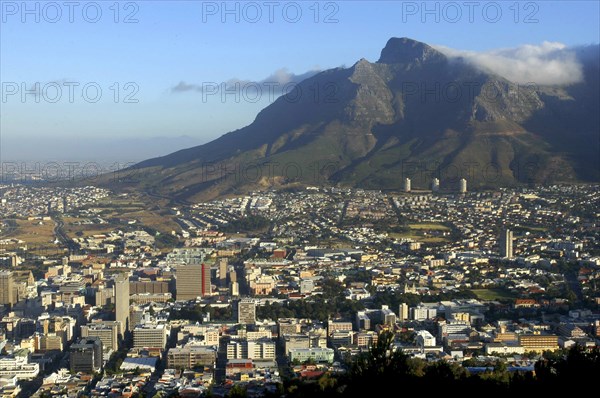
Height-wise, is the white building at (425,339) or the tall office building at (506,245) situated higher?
the tall office building at (506,245)

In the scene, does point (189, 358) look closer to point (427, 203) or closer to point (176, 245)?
point (176, 245)

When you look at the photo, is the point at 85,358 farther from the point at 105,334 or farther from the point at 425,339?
the point at 425,339

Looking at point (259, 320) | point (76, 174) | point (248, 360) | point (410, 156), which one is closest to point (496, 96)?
point (410, 156)

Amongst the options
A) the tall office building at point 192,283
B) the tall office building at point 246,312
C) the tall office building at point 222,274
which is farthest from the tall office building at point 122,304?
the tall office building at point 222,274

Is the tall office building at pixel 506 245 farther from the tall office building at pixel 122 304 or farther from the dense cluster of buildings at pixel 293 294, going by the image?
the tall office building at pixel 122 304

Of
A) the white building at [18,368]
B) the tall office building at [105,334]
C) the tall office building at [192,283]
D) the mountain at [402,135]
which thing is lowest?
the white building at [18,368]

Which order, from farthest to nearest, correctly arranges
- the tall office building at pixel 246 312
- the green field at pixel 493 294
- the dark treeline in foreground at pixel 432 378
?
the green field at pixel 493 294
the tall office building at pixel 246 312
the dark treeline in foreground at pixel 432 378

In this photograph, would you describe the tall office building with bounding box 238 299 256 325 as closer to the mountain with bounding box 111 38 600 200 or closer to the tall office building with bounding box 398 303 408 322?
the tall office building with bounding box 398 303 408 322

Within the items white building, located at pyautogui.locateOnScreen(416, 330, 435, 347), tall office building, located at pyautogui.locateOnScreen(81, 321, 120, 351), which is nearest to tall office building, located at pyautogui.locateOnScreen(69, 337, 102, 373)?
tall office building, located at pyautogui.locateOnScreen(81, 321, 120, 351)
